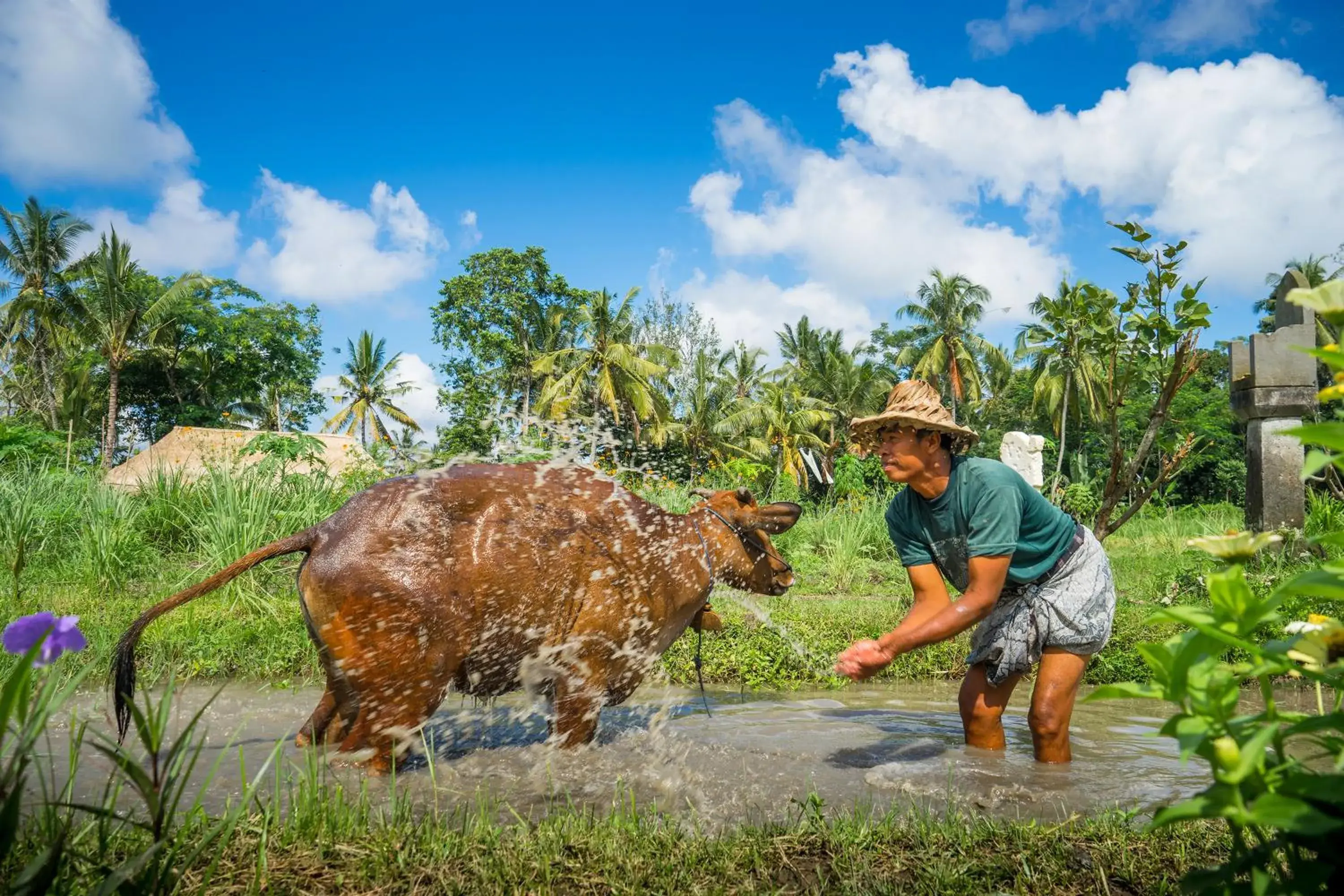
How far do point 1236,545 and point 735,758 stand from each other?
311 centimetres

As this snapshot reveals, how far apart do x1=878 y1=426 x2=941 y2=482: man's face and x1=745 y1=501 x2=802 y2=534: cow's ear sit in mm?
670

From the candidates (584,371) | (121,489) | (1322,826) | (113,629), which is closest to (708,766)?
(1322,826)

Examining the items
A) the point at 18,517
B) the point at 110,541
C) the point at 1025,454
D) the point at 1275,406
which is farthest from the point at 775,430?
the point at 18,517

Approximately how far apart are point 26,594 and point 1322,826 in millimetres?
8603

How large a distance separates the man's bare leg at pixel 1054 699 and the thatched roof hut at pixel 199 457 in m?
8.40

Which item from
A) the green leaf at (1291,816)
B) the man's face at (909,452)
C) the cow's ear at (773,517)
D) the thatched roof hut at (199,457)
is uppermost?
the thatched roof hut at (199,457)

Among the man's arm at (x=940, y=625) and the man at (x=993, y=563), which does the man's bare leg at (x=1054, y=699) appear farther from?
the man's arm at (x=940, y=625)

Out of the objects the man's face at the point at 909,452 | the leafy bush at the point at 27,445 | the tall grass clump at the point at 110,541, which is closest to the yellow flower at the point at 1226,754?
the man's face at the point at 909,452

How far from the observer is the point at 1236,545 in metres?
1.57

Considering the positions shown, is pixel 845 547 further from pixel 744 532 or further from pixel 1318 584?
pixel 1318 584

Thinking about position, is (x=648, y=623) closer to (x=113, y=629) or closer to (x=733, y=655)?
(x=733, y=655)

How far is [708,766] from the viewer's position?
164 inches

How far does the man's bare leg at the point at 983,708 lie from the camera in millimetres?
4352

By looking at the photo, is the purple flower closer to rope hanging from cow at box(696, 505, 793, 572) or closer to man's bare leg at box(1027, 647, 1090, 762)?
rope hanging from cow at box(696, 505, 793, 572)
